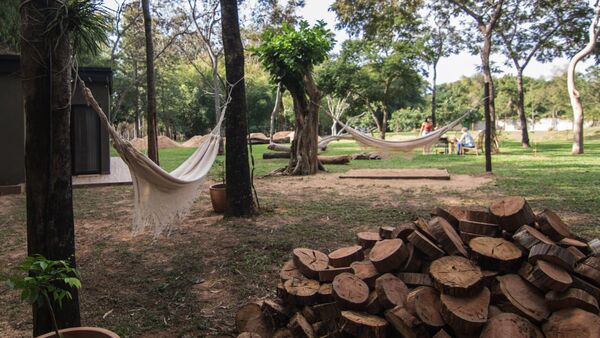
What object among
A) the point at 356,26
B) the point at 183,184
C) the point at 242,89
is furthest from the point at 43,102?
the point at 356,26

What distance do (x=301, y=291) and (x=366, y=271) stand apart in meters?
0.28

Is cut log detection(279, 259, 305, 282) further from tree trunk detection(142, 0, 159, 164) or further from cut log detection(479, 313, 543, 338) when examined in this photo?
tree trunk detection(142, 0, 159, 164)

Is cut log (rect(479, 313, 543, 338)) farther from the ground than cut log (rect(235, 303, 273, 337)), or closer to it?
farther from the ground

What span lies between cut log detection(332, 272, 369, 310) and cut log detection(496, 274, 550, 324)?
1.65 feet

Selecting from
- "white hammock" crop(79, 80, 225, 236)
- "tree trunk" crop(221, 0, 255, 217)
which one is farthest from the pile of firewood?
"tree trunk" crop(221, 0, 255, 217)

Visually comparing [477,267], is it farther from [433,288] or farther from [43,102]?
[43,102]

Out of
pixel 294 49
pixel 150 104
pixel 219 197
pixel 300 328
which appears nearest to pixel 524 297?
pixel 300 328

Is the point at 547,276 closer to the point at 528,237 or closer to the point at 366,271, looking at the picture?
the point at 528,237

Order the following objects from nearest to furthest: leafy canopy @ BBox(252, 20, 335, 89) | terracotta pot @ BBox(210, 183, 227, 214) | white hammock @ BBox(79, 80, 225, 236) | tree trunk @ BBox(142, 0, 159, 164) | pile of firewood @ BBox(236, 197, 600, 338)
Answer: pile of firewood @ BBox(236, 197, 600, 338) → white hammock @ BBox(79, 80, 225, 236) → terracotta pot @ BBox(210, 183, 227, 214) → leafy canopy @ BBox(252, 20, 335, 89) → tree trunk @ BBox(142, 0, 159, 164)

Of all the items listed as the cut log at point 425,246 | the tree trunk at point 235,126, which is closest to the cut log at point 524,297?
the cut log at point 425,246

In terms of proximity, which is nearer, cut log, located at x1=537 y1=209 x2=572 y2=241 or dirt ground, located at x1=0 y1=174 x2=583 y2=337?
cut log, located at x1=537 y1=209 x2=572 y2=241

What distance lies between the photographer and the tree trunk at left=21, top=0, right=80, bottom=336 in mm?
1604

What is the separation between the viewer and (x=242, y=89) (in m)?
4.24

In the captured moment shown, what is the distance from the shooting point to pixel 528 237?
1734mm
